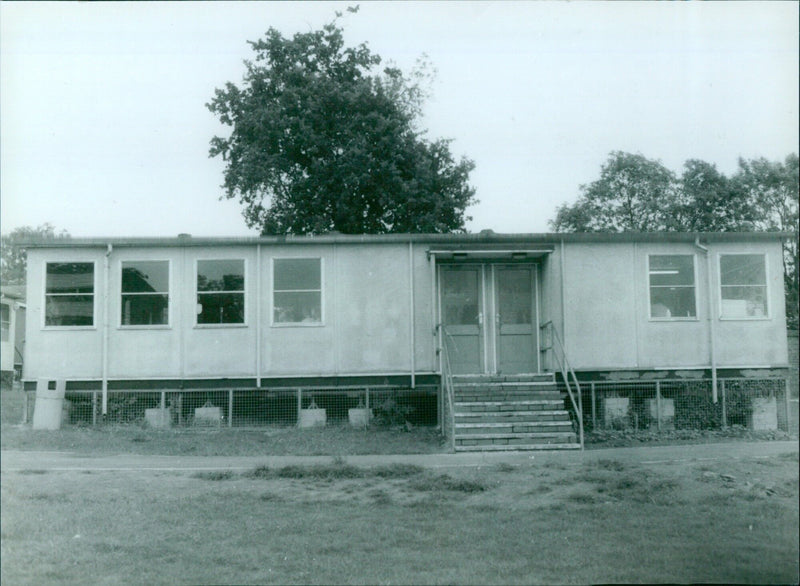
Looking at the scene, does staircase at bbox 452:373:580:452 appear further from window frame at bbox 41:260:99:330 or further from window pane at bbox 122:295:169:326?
window frame at bbox 41:260:99:330

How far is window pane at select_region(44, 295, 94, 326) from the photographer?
1352cm

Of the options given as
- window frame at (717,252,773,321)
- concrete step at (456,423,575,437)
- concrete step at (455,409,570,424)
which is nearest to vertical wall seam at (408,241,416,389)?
concrete step at (455,409,570,424)

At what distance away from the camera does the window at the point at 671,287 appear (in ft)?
44.6

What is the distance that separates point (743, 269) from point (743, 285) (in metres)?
0.32

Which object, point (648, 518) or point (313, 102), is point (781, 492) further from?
point (313, 102)

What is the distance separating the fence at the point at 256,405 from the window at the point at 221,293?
4.20 ft

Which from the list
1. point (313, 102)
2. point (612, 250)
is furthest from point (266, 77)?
point (612, 250)

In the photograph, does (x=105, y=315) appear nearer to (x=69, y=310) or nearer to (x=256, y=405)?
(x=69, y=310)

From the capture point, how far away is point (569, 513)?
24.1ft

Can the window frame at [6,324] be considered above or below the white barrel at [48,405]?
above

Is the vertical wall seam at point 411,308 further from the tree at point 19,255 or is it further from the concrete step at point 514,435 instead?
the tree at point 19,255

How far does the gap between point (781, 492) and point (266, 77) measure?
48.5ft

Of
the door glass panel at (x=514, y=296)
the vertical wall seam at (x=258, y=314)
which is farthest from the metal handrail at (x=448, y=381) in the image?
the vertical wall seam at (x=258, y=314)

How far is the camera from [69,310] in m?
13.6
